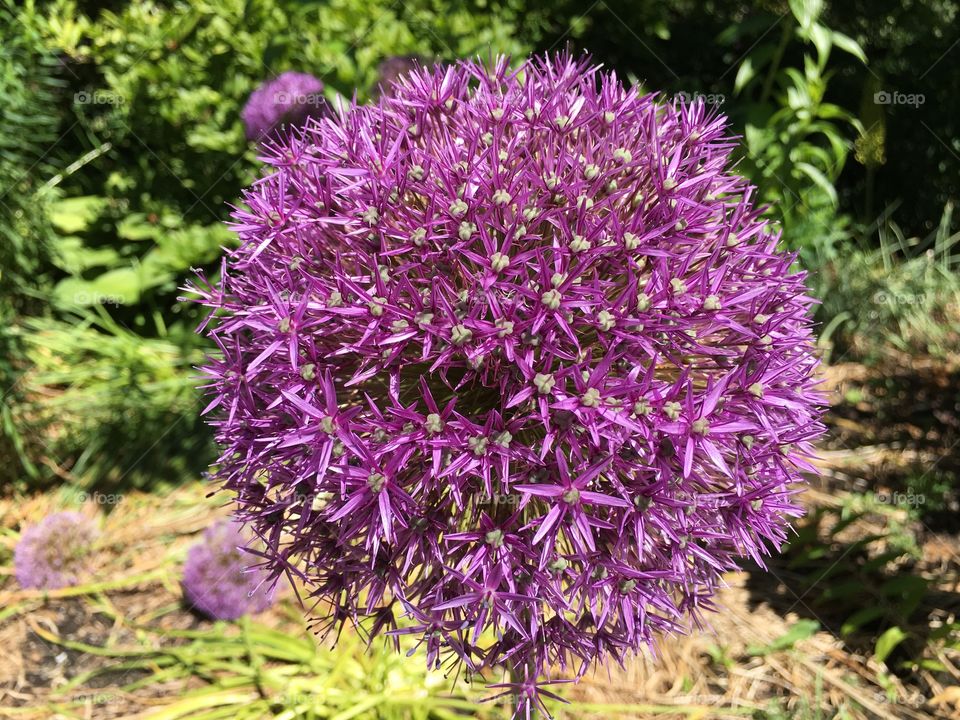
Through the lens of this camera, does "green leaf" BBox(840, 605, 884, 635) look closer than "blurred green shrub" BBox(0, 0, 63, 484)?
Yes

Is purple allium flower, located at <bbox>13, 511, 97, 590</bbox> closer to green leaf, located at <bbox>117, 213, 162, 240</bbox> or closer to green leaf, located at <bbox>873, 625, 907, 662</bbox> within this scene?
green leaf, located at <bbox>117, 213, 162, 240</bbox>

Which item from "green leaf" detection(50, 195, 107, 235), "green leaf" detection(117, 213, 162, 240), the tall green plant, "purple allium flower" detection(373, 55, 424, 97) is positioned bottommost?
the tall green plant

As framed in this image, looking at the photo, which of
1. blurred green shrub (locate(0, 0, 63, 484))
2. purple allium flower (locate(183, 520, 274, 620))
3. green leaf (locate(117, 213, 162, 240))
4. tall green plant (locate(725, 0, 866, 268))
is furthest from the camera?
green leaf (locate(117, 213, 162, 240))

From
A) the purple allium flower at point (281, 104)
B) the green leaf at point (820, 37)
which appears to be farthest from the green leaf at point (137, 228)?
the green leaf at point (820, 37)

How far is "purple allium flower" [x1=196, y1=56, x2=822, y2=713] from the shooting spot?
150 cm

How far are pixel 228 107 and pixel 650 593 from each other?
4.07 m

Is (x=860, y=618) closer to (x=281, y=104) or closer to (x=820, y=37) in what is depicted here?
(x=820, y=37)

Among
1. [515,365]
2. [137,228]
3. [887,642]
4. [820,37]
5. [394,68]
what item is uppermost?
[137,228]

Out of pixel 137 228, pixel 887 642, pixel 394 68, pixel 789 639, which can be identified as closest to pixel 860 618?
pixel 887 642

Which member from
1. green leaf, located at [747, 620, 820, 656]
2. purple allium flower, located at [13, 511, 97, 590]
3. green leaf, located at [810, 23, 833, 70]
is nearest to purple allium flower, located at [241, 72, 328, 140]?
purple allium flower, located at [13, 511, 97, 590]

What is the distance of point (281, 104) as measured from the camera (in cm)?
362

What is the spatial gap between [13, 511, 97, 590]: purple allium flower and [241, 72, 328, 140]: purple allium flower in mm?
2198

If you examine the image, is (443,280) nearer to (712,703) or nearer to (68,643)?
(712,703)

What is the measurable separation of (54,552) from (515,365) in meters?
Answer: 2.90
